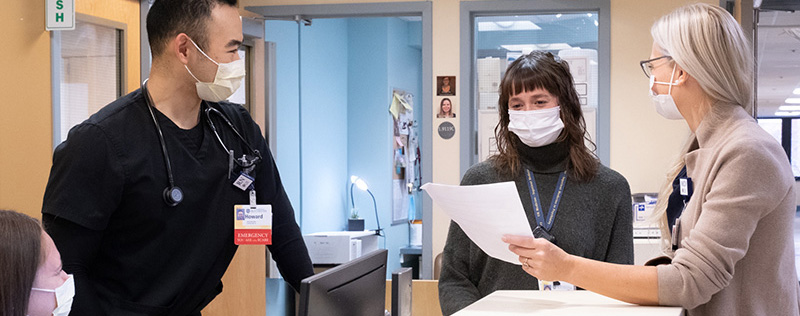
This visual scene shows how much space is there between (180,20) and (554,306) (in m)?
1.23

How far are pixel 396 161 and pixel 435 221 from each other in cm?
282

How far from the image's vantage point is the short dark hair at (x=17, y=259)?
1.47 m

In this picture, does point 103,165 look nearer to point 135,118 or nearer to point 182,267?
point 135,118

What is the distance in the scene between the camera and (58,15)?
3.58m

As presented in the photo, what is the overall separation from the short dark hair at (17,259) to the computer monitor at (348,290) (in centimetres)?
54

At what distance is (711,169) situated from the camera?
135cm

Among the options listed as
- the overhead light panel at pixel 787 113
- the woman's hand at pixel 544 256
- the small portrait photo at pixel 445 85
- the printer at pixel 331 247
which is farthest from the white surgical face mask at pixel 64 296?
the overhead light panel at pixel 787 113

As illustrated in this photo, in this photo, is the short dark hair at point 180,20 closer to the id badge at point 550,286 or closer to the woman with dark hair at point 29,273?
the woman with dark hair at point 29,273

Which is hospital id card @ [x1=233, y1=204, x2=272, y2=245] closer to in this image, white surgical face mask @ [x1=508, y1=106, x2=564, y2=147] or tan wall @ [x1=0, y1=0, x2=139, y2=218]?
white surgical face mask @ [x1=508, y1=106, x2=564, y2=147]

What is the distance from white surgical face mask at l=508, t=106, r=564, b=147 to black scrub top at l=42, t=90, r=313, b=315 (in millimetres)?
723

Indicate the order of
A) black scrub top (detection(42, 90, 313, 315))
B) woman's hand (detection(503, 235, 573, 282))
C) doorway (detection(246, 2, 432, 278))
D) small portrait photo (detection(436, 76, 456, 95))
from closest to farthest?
woman's hand (detection(503, 235, 573, 282))
black scrub top (detection(42, 90, 313, 315))
small portrait photo (detection(436, 76, 456, 95))
doorway (detection(246, 2, 432, 278))

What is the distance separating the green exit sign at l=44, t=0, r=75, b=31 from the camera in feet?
11.7

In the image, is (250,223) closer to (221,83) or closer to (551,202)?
(221,83)

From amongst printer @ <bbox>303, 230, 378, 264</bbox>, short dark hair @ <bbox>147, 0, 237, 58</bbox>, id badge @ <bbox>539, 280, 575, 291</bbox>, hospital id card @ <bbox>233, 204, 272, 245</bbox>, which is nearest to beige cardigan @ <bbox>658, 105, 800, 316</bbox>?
id badge @ <bbox>539, 280, 575, 291</bbox>
